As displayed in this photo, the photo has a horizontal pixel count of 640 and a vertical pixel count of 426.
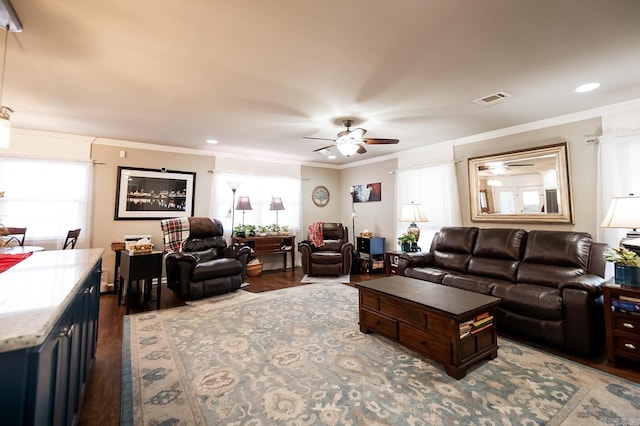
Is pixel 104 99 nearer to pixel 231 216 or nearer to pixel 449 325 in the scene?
pixel 231 216

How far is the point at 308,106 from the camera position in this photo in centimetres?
318

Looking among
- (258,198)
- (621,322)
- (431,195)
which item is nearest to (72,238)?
(258,198)

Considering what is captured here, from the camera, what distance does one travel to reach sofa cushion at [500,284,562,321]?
247cm

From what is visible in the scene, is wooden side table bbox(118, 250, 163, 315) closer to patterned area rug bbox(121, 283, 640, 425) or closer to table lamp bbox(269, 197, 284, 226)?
patterned area rug bbox(121, 283, 640, 425)

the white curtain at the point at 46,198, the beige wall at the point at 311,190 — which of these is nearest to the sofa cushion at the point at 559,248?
the beige wall at the point at 311,190

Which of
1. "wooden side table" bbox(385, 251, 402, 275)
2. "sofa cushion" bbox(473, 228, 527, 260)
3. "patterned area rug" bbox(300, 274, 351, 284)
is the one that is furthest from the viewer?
"wooden side table" bbox(385, 251, 402, 275)

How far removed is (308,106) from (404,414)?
296 cm

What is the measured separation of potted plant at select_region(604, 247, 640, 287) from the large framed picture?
18.9ft

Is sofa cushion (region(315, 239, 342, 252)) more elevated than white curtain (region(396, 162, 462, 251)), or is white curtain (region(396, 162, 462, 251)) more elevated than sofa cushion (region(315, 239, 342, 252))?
white curtain (region(396, 162, 462, 251))

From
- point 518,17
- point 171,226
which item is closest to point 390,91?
point 518,17

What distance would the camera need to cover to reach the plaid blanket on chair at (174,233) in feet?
13.7

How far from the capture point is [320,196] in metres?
6.71

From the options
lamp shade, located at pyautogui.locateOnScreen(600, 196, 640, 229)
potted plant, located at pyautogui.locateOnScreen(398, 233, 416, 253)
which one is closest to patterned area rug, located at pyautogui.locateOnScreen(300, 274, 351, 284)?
potted plant, located at pyautogui.locateOnScreen(398, 233, 416, 253)

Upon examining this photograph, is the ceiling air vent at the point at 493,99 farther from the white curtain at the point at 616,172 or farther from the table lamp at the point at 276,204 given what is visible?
the table lamp at the point at 276,204
